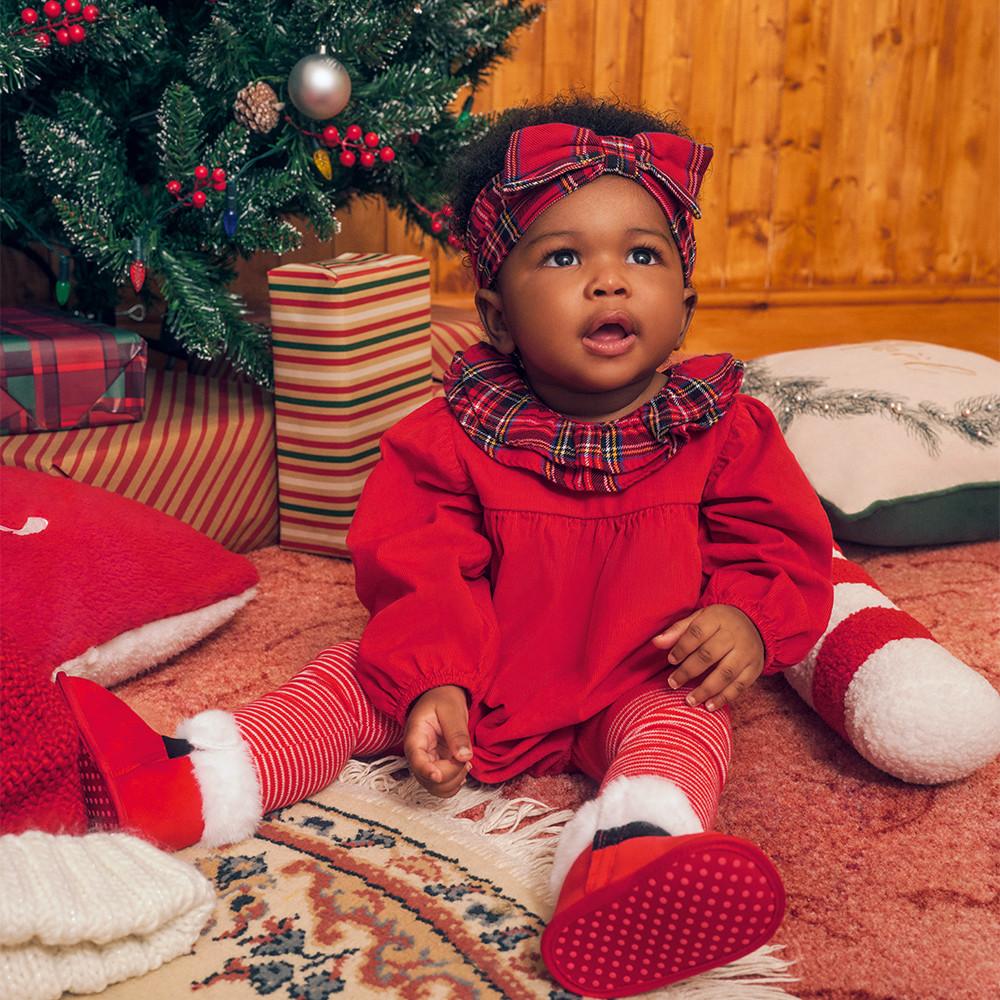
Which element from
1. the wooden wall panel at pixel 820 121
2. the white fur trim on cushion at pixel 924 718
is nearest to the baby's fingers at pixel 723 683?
the white fur trim on cushion at pixel 924 718

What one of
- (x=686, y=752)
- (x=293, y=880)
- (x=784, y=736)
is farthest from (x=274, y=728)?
(x=784, y=736)

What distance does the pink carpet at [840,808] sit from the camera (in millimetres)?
693

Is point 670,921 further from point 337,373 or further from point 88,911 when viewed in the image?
point 337,373

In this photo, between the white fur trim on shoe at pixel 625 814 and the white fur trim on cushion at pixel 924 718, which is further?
the white fur trim on cushion at pixel 924 718

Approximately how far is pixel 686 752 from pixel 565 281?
36cm

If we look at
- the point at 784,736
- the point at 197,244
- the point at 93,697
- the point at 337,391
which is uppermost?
the point at 197,244

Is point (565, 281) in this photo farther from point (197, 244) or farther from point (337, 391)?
point (197, 244)

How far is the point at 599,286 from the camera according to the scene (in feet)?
2.80

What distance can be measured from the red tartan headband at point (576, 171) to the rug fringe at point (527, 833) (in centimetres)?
42

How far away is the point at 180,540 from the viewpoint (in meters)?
1.11

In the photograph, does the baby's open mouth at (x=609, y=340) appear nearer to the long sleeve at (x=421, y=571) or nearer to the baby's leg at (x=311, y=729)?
the long sleeve at (x=421, y=571)

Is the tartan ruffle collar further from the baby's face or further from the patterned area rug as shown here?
the patterned area rug

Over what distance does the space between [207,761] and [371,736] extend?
149 millimetres

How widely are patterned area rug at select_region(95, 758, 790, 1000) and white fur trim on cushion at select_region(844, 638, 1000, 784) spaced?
25 centimetres
